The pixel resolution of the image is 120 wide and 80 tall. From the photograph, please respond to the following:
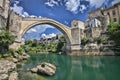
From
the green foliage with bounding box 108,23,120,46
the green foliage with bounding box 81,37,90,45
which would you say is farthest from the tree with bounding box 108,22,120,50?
the green foliage with bounding box 81,37,90,45

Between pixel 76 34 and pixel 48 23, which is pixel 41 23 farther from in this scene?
pixel 76 34

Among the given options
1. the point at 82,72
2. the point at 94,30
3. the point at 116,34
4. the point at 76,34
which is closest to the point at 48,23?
the point at 76,34

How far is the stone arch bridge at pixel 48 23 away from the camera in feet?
121

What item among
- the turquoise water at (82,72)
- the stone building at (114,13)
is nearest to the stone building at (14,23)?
the turquoise water at (82,72)

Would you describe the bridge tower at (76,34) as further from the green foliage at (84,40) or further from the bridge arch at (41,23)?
the bridge arch at (41,23)

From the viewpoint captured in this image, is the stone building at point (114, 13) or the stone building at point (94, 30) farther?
the stone building at point (114, 13)

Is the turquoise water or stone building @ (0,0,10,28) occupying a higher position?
stone building @ (0,0,10,28)

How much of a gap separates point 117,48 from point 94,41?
24.6 ft

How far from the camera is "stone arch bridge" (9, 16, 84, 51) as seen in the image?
3703 cm

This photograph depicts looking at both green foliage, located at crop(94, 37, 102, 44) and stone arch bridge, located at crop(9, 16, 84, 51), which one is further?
green foliage, located at crop(94, 37, 102, 44)

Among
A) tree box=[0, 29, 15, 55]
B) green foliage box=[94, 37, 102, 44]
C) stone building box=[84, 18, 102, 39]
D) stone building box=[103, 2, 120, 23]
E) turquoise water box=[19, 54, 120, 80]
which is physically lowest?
turquoise water box=[19, 54, 120, 80]

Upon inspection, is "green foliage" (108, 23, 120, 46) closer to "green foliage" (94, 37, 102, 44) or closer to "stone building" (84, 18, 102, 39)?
"green foliage" (94, 37, 102, 44)

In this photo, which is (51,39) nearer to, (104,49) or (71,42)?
(71,42)

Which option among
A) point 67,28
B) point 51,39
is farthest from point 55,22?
point 51,39
